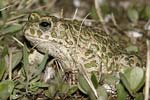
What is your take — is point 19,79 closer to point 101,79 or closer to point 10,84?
point 10,84

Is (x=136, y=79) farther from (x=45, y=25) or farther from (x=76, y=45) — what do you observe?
Result: (x=45, y=25)

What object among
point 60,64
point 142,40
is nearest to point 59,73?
point 60,64

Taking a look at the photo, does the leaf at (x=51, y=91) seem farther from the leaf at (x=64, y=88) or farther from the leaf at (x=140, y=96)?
the leaf at (x=140, y=96)

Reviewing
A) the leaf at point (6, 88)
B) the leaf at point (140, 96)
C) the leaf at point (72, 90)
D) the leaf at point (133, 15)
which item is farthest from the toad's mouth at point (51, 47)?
the leaf at point (133, 15)

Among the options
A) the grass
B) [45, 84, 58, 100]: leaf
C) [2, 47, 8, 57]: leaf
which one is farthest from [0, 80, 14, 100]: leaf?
[2, 47, 8, 57]: leaf

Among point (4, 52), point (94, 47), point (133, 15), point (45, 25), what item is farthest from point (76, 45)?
point (133, 15)
